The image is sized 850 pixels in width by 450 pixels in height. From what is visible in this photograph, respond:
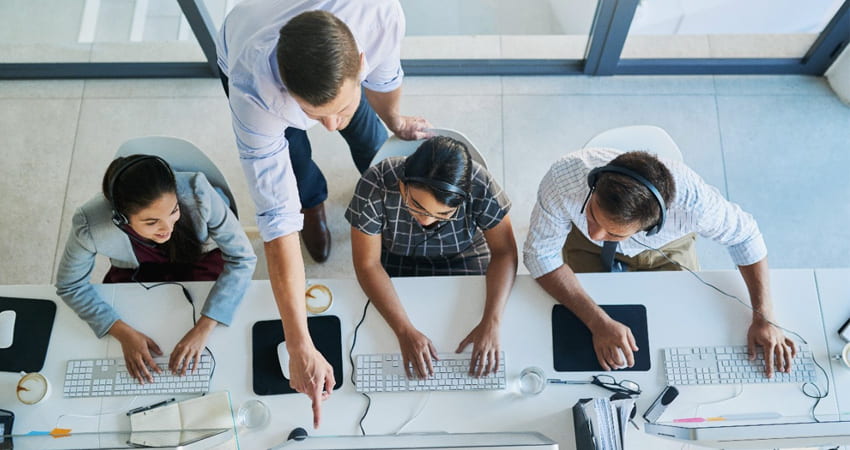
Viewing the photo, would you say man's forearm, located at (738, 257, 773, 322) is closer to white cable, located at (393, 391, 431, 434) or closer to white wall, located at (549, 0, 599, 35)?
white cable, located at (393, 391, 431, 434)

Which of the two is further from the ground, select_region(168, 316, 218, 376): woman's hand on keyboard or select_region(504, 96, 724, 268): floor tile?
select_region(504, 96, 724, 268): floor tile

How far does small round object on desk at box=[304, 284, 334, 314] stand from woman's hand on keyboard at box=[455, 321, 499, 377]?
1.42ft

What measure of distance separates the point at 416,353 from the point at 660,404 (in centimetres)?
68

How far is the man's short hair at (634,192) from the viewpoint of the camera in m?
1.57

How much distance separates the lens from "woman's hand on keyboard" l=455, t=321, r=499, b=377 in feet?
5.89

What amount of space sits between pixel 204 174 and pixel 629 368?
138 cm

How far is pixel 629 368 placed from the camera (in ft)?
5.96

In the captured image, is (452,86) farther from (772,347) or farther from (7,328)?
(7,328)

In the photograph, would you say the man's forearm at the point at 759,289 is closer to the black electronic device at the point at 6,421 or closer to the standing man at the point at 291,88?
the standing man at the point at 291,88

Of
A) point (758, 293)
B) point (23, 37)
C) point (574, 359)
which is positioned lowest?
point (23, 37)

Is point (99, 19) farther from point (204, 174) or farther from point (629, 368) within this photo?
point (629, 368)

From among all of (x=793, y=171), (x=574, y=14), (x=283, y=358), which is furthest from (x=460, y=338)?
(x=793, y=171)

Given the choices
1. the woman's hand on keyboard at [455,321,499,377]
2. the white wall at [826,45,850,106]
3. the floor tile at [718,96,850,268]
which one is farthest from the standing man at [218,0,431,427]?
the white wall at [826,45,850,106]

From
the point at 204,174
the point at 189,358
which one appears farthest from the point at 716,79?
the point at 189,358
